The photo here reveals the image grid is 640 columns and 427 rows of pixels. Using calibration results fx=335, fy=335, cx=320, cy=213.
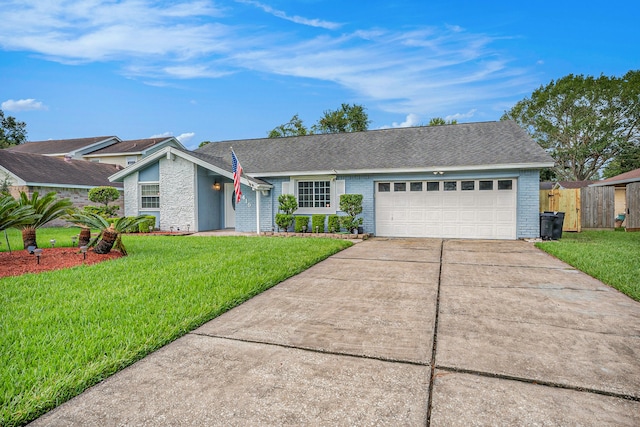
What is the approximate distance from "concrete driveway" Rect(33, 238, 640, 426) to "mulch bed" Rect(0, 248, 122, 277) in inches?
174

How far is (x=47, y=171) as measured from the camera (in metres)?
18.3

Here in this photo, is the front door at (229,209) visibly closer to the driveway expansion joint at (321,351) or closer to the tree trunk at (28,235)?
the tree trunk at (28,235)

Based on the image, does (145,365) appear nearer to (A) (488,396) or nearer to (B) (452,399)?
(B) (452,399)

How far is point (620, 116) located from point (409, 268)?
3504 cm

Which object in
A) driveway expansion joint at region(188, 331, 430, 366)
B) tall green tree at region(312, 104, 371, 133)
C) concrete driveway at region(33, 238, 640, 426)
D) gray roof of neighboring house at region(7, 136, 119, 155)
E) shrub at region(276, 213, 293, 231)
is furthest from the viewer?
tall green tree at region(312, 104, 371, 133)

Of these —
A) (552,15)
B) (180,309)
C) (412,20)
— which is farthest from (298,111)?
(180,309)

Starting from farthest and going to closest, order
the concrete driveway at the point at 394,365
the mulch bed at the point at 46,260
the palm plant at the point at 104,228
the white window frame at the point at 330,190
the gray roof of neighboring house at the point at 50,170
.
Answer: the gray roof of neighboring house at the point at 50,170, the white window frame at the point at 330,190, the palm plant at the point at 104,228, the mulch bed at the point at 46,260, the concrete driveway at the point at 394,365

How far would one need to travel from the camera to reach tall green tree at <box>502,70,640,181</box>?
1144 inches

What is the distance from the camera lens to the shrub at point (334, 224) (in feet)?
40.1

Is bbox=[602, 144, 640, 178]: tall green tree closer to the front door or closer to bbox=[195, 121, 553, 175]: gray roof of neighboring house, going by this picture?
bbox=[195, 121, 553, 175]: gray roof of neighboring house

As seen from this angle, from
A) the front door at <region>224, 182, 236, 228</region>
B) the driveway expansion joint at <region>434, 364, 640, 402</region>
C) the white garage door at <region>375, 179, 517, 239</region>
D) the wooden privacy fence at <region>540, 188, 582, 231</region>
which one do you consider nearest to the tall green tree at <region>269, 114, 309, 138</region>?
the front door at <region>224, 182, 236, 228</region>

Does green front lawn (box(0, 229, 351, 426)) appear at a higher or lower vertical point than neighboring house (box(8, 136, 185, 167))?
lower

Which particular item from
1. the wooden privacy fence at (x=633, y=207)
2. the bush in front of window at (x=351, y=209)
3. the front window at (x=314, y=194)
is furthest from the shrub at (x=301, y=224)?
the wooden privacy fence at (x=633, y=207)

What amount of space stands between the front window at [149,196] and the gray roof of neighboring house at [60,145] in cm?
2139
